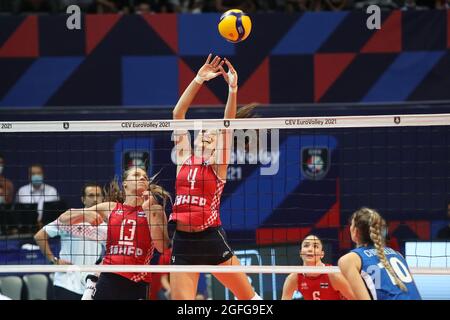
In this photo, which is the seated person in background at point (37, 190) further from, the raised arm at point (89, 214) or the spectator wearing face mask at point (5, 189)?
the raised arm at point (89, 214)

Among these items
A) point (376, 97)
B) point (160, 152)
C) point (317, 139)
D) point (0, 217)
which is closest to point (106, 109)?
point (160, 152)

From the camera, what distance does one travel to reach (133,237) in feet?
30.0

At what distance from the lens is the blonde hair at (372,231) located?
7.56 m

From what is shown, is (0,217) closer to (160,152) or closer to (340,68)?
(160,152)

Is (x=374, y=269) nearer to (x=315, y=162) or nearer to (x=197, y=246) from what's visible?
(x=197, y=246)

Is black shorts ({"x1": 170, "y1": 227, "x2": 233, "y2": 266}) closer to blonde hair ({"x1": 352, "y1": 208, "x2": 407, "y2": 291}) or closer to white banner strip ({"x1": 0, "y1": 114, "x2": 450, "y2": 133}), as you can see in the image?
white banner strip ({"x1": 0, "y1": 114, "x2": 450, "y2": 133})

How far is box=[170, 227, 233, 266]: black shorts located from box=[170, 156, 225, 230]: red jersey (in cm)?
9

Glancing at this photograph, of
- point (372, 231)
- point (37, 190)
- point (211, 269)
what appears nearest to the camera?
point (372, 231)

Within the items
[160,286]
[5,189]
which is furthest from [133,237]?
[5,189]

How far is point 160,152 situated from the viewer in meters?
13.1

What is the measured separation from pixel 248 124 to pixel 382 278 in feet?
6.98
